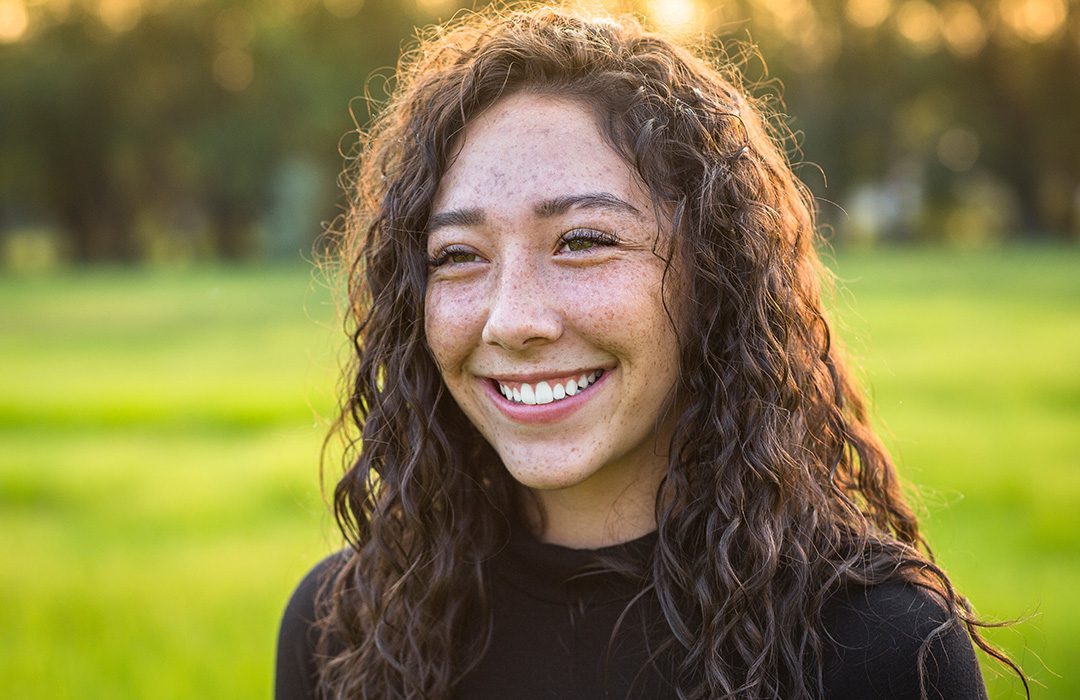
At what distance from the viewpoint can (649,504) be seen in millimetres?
2354

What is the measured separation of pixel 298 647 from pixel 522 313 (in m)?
1.02

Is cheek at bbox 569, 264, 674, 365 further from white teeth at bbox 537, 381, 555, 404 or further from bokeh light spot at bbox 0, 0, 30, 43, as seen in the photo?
bokeh light spot at bbox 0, 0, 30, 43

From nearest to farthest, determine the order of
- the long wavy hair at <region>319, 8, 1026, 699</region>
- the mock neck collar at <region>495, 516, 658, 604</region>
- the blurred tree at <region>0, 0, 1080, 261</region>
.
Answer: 1. the long wavy hair at <region>319, 8, 1026, 699</region>
2. the mock neck collar at <region>495, 516, 658, 604</region>
3. the blurred tree at <region>0, 0, 1080, 261</region>

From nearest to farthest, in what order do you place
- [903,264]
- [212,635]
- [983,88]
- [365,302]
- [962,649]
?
[962,649] → [365,302] → [212,635] → [903,264] → [983,88]

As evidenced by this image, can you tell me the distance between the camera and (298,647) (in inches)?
99.8

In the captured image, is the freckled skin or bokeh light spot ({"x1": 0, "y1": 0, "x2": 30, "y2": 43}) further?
bokeh light spot ({"x1": 0, "y1": 0, "x2": 30, "y2": 43})

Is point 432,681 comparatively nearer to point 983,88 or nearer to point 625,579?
point 625,579

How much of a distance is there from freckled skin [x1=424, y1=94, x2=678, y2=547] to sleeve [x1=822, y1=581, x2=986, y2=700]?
48 centimetres

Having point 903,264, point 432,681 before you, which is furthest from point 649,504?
point 903,264

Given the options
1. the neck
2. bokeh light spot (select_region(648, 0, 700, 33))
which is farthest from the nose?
bokeh light spot (select_region(648, 0, 700, 33))

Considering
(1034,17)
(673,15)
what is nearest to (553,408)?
(673,15)

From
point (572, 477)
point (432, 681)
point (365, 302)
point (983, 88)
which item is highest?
point (983, 88)

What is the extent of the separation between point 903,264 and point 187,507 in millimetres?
23700

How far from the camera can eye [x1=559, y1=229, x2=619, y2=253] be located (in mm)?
2213
